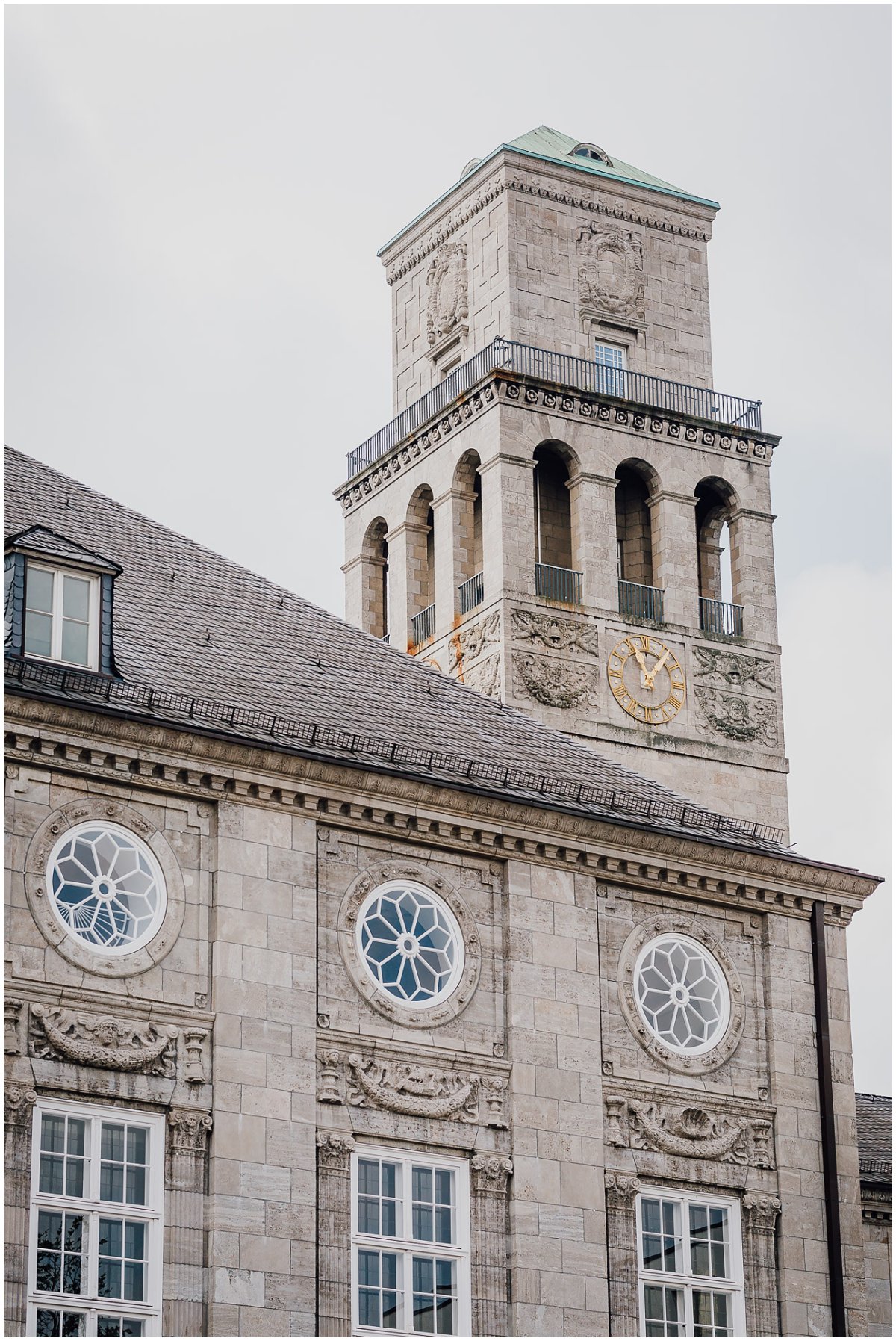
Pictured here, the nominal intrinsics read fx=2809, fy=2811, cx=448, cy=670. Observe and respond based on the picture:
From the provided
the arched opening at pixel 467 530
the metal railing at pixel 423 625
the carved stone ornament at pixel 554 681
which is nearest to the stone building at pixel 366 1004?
the carved stone ornament at pixel 554 681

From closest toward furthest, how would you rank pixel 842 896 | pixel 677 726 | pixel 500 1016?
pixel 500 1016 < pixel 842 896 < pixel 677 726

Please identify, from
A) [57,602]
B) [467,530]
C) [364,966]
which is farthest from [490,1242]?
[467,530]

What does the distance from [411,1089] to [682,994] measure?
176 inches

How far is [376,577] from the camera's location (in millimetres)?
74812

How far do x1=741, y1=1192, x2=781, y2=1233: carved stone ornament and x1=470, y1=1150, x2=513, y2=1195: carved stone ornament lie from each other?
3443 millimetres

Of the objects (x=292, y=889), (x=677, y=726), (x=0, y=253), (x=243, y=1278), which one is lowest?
(x=243, y=1278)

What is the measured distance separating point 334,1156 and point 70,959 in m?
3.85

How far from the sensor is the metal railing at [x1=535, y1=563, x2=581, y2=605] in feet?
223

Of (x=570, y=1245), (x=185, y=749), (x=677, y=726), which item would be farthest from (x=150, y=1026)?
(x=677, y=726)

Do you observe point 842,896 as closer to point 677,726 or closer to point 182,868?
point 182,868

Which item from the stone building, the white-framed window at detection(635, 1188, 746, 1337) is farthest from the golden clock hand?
the white-framed window at detection(635, 1188, 746, 1337)

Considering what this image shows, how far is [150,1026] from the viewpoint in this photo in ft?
102

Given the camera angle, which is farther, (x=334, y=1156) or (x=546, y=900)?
(x=546, y=900)

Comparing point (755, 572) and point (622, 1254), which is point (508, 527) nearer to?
point (755, 572)
